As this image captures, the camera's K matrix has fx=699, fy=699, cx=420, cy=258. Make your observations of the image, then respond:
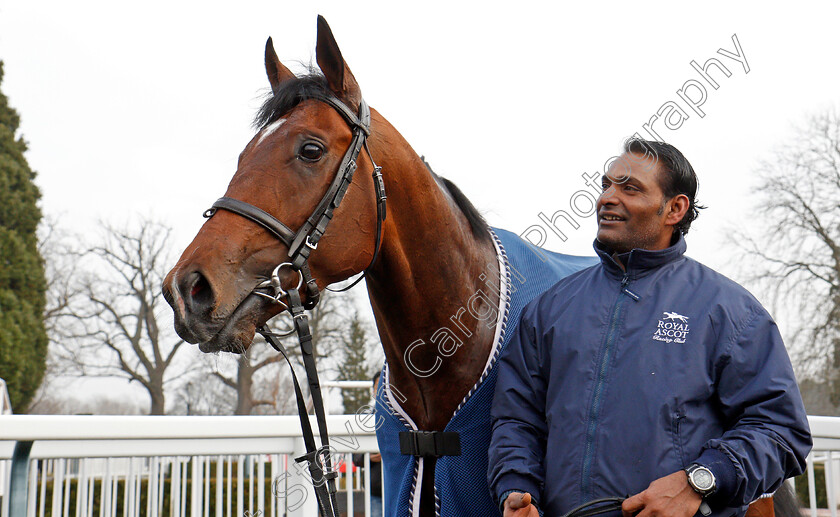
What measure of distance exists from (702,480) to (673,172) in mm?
903

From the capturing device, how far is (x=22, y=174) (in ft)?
56.8

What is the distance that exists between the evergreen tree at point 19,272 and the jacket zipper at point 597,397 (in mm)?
16958

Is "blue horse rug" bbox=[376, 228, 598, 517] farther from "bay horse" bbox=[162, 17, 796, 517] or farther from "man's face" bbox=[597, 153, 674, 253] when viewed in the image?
"man's face" bbox=[597, 153, 674, 253]

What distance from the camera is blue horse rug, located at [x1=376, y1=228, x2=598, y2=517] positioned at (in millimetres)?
2062

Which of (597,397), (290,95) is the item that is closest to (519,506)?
(597,397)

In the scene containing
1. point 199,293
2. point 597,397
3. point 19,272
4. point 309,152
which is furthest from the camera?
point 19,272

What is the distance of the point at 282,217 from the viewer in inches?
71.2

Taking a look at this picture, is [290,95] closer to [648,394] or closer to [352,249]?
[352,249]

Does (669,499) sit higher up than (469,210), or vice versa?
(469,210)

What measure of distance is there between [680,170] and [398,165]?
0.83m

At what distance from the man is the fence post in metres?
1.52

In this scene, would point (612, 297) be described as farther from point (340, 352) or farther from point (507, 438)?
point (340, 352)

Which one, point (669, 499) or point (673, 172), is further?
point (673, 172)

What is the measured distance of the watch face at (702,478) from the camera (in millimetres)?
1537
